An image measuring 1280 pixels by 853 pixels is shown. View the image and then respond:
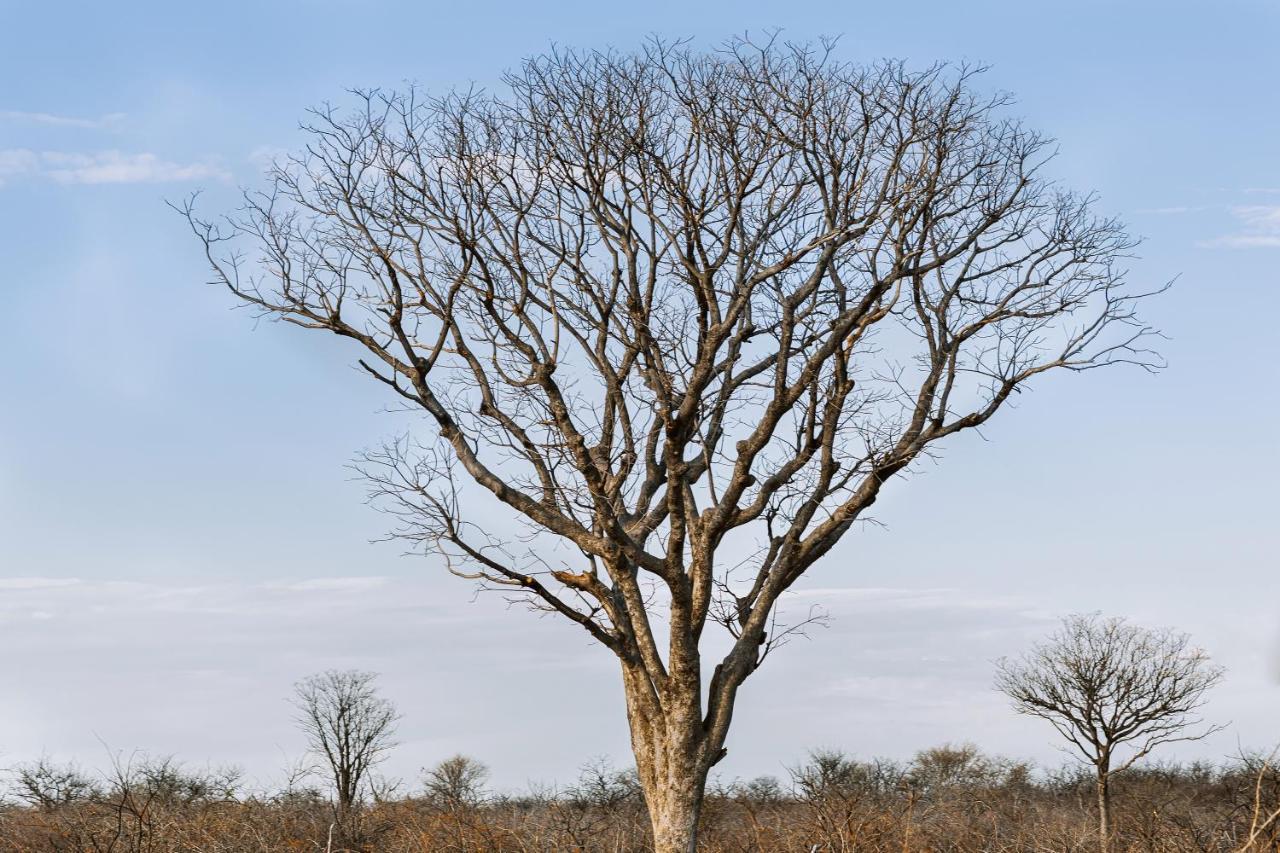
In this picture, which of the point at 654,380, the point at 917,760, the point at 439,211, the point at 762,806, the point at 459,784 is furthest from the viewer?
the point at 917,760

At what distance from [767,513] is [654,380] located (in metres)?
1.70

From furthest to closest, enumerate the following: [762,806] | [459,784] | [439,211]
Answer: [459,784] < [762,806] < [439,211]

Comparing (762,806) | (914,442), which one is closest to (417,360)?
(914,442)

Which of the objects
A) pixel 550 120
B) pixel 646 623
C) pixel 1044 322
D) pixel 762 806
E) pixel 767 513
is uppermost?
pixel 550 120

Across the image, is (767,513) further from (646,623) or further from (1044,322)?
(1044,322)

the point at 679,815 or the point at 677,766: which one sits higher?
the point at 677,766

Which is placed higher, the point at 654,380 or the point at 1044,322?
the point at 1044,322

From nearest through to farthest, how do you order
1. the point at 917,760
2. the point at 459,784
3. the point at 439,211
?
the point at 439,211, the point at 459,784, the point at 917,760

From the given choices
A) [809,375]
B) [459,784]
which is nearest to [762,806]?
[459,784]

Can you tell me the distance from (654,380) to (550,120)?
284 centimetres

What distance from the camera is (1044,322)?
12.8 metres

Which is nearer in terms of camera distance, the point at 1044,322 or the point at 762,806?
the point at 1044,322

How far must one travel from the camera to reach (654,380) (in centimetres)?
1130

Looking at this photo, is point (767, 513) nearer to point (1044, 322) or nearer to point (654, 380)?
point (654, 380)
